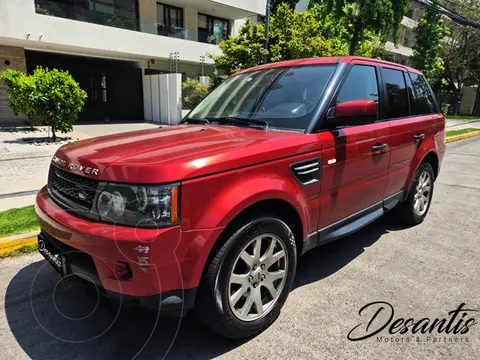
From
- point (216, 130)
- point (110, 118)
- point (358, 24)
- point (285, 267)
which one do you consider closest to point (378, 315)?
point (285, 267)

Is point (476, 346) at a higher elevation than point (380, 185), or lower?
lower

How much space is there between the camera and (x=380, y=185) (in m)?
3.64

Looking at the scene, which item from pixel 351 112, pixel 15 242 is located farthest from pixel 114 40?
pixel 351 112

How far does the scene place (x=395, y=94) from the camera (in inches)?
157

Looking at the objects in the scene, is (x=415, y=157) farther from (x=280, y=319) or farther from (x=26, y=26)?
(x=26, y=26)

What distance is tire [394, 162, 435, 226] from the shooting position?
4.39 metres

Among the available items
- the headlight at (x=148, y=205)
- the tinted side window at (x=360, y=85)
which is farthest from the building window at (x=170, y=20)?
the headlight at (x=148, y=205)

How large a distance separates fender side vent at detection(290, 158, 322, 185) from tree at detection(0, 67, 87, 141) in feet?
30.9

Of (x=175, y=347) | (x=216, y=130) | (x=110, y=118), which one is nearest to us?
(x=175, y=347)

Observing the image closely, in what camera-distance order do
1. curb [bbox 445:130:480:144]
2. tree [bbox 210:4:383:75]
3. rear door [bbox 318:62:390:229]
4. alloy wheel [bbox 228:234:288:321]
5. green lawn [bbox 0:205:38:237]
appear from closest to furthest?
alloy wheel [bbox 228:234:288:321] → rear door [bbox 318:62:390:229] → green lawn [bbox 0:205:38:237] → tree [bbox 210:4:383:75] → curb [bbox 445:130:480:144]

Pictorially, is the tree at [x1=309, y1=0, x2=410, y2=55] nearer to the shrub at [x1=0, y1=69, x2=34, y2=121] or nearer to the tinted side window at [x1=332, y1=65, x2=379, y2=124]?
the shrub at [x1=0, y1=69, x2=34, y2=121]

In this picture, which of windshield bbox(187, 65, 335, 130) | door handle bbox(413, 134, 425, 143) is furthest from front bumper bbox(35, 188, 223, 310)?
door handle bbox(413, 134, 425, 143)

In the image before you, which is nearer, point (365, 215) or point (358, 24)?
point (365, 215)

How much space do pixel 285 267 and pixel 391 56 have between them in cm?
3841
